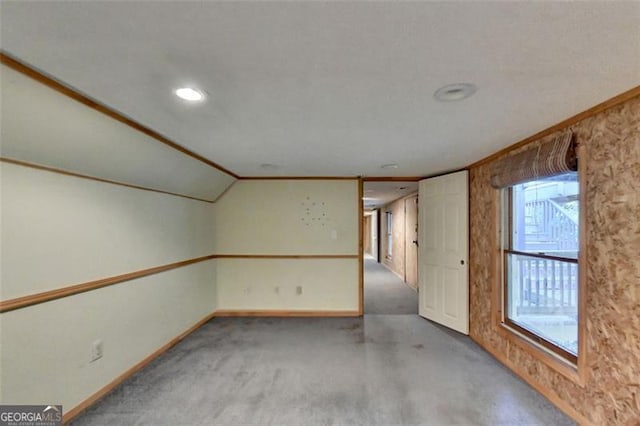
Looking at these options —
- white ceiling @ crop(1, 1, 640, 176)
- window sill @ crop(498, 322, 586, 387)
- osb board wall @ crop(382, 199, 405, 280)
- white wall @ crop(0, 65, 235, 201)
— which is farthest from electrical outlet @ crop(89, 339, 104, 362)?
osb board wall @ crop(382, 199, 405, 280)

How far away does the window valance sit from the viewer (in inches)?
74.4

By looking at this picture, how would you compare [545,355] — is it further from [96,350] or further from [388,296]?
[96,350]

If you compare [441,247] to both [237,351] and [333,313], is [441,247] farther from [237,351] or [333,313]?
[237,351]

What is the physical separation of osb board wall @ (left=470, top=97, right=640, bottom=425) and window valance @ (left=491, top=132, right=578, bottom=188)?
0.07 meters

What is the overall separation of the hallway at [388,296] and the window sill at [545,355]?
5.51 ft

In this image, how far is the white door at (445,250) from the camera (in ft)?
11.1

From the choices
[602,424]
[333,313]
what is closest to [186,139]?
[333,313]

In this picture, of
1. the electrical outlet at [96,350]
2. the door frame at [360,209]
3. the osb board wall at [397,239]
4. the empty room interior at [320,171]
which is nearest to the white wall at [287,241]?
the door frame at [360,209]

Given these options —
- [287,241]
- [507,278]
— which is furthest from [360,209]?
[507,278]

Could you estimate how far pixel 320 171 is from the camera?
12.1 ft

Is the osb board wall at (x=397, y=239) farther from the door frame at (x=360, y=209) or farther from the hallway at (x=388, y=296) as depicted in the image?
the door frame at (x=360, y=209)

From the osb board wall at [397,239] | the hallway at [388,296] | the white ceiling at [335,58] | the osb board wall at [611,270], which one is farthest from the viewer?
the osb board wall at [397,239]

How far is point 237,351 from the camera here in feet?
9.60

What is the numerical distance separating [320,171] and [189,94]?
7.54 feet
